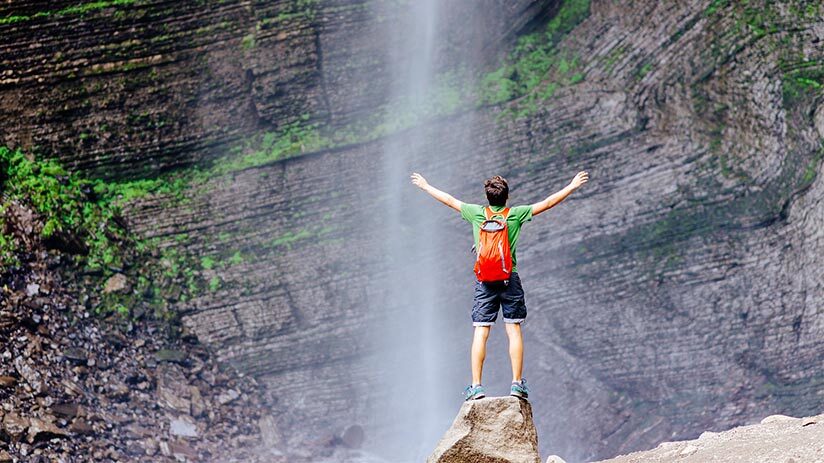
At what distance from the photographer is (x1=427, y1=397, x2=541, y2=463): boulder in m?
6.22

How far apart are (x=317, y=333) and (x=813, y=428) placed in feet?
26.7

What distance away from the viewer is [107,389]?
11.4 m

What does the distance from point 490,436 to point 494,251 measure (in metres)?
1.31

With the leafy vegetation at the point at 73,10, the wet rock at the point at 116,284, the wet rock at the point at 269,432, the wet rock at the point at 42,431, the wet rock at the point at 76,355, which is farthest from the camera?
the leafy vegetation at the point at 73,10

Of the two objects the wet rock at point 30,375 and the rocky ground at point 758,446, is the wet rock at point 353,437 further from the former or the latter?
the rocky ground at point 758,446

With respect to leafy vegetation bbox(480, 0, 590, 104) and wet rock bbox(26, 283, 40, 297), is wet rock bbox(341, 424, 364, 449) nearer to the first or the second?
wet rock bbox(26, 283, 40, 297)

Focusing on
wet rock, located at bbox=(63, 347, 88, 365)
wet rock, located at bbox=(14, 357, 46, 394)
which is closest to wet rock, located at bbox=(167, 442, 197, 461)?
wet rock, located at bbox=(63, 347, 88, 365)

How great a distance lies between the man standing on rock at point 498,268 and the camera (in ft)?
20.3

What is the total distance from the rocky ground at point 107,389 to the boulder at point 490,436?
5.64 meters

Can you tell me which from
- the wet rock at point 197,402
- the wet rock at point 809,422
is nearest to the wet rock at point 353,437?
the wet rock at point 197,402

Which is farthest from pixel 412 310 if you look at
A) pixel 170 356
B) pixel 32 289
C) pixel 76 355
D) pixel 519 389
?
pixel 519 389

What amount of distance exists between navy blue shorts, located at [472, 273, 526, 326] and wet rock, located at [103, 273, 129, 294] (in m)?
8.04

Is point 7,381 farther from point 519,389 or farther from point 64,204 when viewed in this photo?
point 519,389

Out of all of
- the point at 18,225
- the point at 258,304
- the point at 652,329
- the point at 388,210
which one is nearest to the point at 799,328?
the point at 652,329
